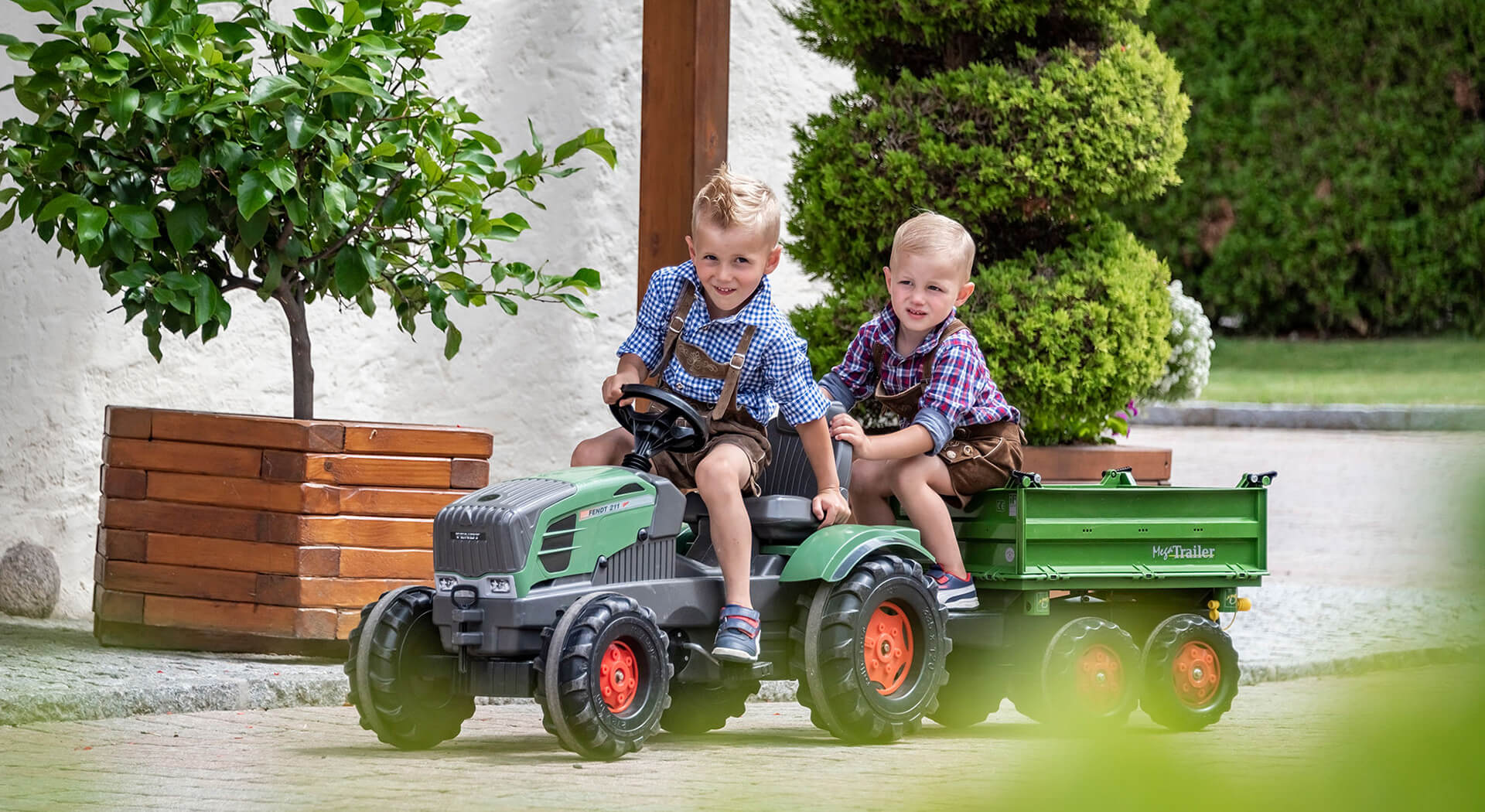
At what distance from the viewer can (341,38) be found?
507 centimetres

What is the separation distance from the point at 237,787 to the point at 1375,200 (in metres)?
18.5

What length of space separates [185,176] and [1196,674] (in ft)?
10.5

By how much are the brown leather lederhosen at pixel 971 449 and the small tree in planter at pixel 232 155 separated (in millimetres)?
1360

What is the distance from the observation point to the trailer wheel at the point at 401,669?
4020mm

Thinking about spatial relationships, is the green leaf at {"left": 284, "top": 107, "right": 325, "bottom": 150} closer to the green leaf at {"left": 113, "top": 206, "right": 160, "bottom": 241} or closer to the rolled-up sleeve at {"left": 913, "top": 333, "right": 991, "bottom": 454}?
the green leaf at {"left": 113, "top": 206, "right": 160, "bottom": 241}

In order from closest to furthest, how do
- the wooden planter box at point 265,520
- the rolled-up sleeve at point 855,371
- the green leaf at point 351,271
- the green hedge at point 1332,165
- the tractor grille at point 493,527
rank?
the tractor grille at point 493,527, the rolled-up sleeve at point 855,371, the wooden planter box at point 265,520, the green leaf at point 351,271, the green hedge at point 1332,165

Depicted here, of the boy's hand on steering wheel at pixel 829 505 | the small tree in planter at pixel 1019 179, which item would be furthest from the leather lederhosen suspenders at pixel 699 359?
the small tree in planter at pixel 1019 179

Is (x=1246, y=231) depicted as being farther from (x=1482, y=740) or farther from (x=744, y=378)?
(x=1482, y=740)

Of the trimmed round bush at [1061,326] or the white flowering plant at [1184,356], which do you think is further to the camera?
the white flowering plant at [1184,356]

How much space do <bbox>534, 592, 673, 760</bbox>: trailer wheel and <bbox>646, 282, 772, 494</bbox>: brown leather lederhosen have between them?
0.50 metres

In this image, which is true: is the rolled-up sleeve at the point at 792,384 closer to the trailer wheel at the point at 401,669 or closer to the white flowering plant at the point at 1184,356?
the trailer wheel at the point at 401,669

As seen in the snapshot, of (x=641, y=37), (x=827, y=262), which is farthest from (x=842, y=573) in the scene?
(x=641, y=37)

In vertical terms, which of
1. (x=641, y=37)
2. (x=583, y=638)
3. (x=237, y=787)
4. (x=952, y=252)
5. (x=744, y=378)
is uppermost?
(x=641, y=37)

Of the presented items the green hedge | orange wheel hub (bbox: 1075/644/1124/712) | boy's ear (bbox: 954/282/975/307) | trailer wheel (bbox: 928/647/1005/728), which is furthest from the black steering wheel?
the green hedge
